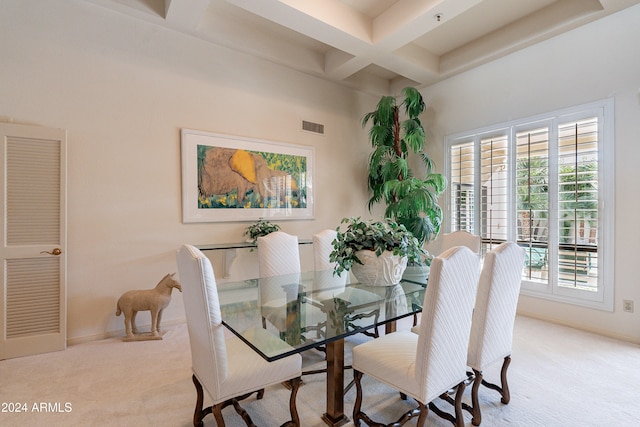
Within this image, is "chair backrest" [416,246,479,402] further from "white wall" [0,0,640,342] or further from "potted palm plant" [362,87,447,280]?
"white wall" [0,0,640,342]

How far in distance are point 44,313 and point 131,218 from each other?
41.5 inches

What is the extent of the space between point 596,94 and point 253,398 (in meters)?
4.22

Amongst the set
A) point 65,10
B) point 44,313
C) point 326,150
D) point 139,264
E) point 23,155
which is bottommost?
point 44,313

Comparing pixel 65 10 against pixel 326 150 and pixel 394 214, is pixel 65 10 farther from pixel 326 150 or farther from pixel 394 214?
pixel 394 214

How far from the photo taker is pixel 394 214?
4.22 m

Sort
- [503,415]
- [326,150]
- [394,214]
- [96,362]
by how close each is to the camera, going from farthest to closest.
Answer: [326,150]
[394,214]
[96,362]
[503,415]

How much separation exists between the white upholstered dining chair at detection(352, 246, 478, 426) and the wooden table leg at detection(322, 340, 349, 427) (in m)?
0.18

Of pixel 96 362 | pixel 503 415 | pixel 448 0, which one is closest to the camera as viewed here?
pixel 503 415

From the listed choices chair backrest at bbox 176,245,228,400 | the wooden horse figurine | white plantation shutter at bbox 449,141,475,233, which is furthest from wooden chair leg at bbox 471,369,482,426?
white plantation shutter at bbox 449,141,475,233

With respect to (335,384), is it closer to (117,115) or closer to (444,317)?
(444,317)

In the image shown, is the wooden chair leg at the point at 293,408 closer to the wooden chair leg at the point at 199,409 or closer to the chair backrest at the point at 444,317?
the wooden chair leg at the point at 199,409

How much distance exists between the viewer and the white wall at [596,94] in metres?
2.97

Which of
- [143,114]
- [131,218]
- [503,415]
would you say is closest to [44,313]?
[131,218]

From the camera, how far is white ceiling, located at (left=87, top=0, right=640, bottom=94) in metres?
3.03
